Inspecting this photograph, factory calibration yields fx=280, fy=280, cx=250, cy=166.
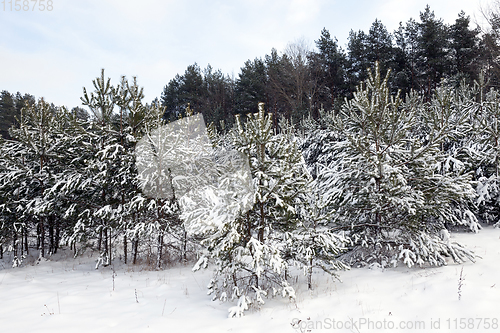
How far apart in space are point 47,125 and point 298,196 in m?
9.45

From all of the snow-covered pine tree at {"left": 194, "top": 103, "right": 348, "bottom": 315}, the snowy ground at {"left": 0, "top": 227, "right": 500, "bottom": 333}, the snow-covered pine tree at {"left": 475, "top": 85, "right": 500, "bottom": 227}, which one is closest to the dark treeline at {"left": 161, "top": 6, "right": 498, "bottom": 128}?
the snow-covered pine tree at {"left": 475, "top": 85, "right": 500, "bottom": 227}

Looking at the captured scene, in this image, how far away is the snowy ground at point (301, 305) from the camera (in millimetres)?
4242

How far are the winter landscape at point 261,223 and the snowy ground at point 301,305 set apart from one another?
35 millimetres

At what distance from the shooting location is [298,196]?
19.3 ft

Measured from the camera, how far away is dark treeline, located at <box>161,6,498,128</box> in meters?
26.0

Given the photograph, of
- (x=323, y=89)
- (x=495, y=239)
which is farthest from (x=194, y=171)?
(x=323, y=89)

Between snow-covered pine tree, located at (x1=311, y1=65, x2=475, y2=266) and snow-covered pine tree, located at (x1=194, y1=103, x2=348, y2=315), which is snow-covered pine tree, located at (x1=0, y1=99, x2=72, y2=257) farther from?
snow-covered pine tree, located at (x1=311, y1=65, x2=475, y2=266)

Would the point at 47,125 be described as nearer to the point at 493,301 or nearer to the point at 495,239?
the point at 493,301

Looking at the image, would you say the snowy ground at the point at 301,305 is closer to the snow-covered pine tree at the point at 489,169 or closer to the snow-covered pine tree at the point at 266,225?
the snow-covered pine tree at the point at 266,225

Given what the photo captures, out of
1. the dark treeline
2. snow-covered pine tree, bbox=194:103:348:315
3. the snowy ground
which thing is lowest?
the snowy ground

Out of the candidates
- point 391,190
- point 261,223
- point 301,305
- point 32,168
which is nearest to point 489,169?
point 391,190

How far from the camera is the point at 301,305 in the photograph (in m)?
5.20

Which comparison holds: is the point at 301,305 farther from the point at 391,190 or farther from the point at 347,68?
the point at 347,68

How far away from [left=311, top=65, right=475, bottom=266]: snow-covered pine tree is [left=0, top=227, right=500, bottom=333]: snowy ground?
507mm
